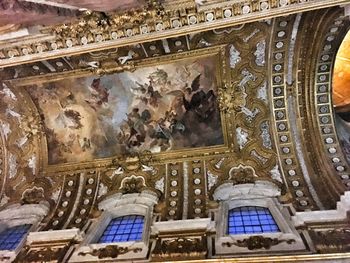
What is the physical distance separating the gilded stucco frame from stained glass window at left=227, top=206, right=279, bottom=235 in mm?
2064

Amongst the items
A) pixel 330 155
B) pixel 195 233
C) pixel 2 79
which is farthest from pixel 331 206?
pixel 2 79

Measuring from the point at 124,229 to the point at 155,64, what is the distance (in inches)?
185

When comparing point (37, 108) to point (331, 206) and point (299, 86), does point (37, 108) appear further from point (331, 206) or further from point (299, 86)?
point (331, 206)

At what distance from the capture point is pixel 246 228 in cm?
875

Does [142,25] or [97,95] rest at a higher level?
[97,95]

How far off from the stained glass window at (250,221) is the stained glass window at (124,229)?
234cm

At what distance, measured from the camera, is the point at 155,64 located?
35.1 ft

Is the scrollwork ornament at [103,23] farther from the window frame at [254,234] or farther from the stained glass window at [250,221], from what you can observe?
the stained glass window at [250,221]

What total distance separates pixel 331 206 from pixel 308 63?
3.84 metres

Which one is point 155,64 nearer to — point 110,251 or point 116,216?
point 116,216

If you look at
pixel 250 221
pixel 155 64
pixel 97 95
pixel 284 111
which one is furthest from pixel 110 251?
pixel 284 111

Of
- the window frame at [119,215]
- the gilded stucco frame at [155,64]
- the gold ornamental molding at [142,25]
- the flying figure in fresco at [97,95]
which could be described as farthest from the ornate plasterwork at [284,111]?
the flying figure in fresco at [97,95]

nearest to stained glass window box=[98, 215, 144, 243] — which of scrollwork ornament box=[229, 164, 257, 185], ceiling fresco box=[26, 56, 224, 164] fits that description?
ceiling fresco box=[26, 56, 224, 164]

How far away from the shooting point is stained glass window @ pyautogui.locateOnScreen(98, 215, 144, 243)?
922cm
